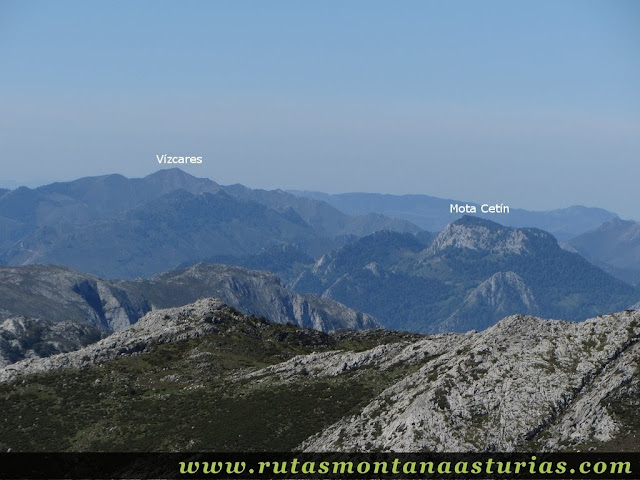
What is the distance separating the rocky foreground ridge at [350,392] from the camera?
82.2 metres

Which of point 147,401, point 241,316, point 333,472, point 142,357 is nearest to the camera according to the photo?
point 333,472

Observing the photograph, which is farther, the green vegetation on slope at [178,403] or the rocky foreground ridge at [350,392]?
the green vegetation on slope at [178,403]

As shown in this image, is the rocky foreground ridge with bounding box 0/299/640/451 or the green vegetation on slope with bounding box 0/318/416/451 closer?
the rocky foreground ridge with bounding box 0/299/640/451

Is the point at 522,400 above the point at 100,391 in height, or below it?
above

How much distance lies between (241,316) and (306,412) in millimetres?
61639

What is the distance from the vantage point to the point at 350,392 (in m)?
103

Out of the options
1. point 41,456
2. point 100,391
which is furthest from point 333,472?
point 100,391

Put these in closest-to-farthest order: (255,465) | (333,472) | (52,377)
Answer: (333,472)
(255,465)
(52,377)

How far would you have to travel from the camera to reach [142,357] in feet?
446

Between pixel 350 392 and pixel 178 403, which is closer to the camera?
pixel 350 392

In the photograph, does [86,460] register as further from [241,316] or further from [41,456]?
[241,316]

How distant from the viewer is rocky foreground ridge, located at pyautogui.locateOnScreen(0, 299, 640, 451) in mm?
82188

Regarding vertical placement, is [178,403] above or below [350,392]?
below

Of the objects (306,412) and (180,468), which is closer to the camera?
(180,468)
